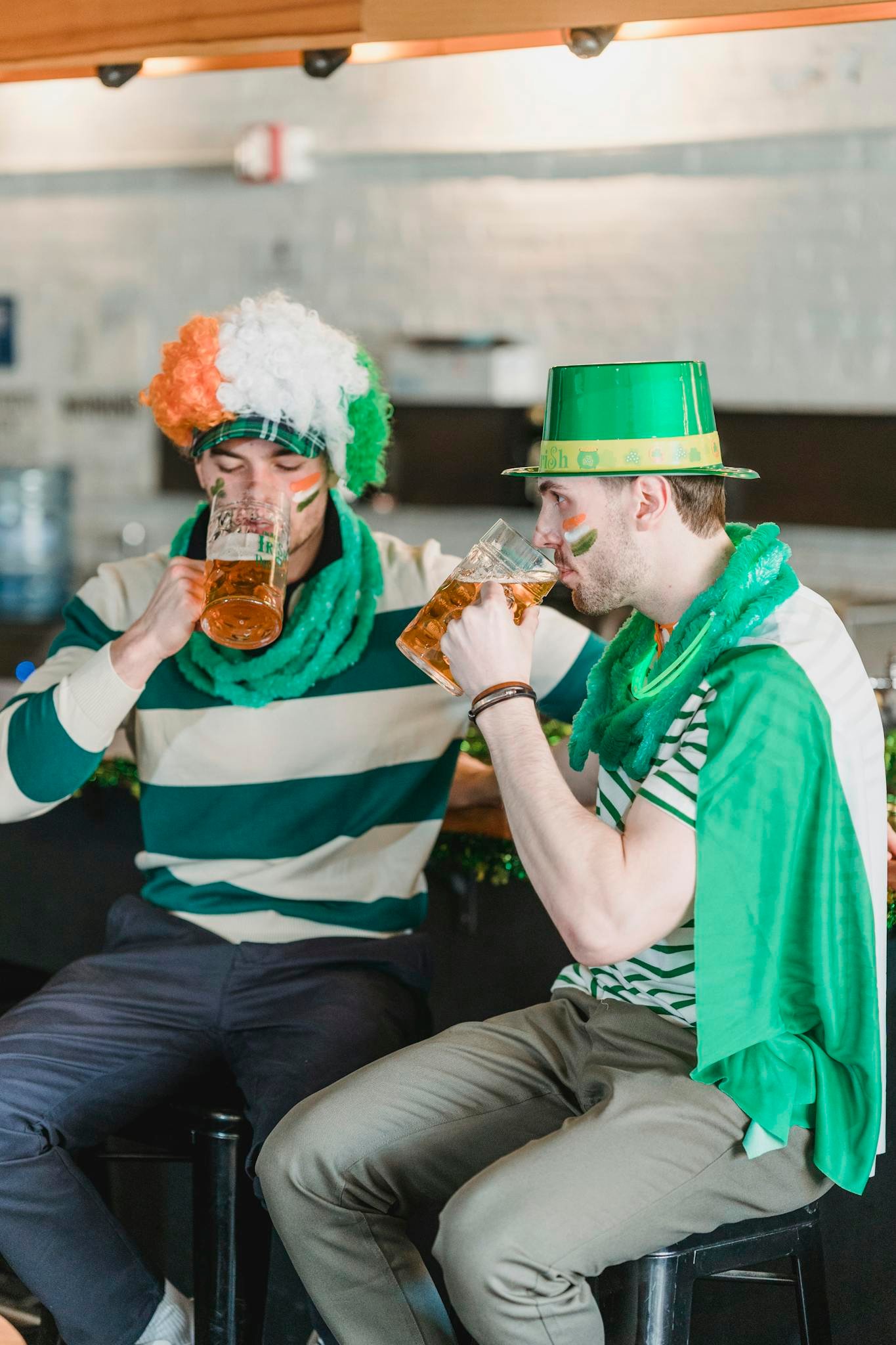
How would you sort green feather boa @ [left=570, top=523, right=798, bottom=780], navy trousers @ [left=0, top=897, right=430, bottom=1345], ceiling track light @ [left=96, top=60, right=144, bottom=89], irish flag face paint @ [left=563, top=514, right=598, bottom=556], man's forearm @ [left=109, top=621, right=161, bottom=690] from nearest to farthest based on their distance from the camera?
green feather boa @ [left=570, top=523, right=798, bottom=780], irish flag face paint @ [left=563, top=514, right=598, bottom=556], navy trousers @ [left=0, top=897, right=430, bottom=1345], man's forearm @ [left=109, top=621, right=161, bottom=690], ceiling track light @ [left=96, top=60, right=144, bottom=89]

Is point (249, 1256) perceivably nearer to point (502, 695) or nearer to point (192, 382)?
point (502, 695)

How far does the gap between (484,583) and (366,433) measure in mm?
594

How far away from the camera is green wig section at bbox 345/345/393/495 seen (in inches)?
79.6

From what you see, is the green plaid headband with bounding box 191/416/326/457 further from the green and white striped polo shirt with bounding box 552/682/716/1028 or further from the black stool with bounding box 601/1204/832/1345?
the black stool with bounding box 601/1204/832/1345

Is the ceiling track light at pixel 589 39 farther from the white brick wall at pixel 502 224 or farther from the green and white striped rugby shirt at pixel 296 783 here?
the white brick wall at pixel 502 224

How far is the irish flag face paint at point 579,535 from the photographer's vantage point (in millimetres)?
1525

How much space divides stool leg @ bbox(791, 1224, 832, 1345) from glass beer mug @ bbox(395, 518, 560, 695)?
723 mm

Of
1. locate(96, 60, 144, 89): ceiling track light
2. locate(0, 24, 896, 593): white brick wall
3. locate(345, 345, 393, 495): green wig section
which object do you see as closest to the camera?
locate(345, 345, 393, 495): green wig section

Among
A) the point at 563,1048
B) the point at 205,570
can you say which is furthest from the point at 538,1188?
the point at 205,570

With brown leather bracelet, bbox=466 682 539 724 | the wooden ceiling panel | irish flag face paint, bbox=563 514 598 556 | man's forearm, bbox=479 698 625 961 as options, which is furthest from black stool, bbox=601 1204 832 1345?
the wooden ceiling panel

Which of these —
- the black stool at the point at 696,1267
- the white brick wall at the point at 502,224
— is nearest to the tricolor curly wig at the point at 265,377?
→ the black stool at the point at 696,1267

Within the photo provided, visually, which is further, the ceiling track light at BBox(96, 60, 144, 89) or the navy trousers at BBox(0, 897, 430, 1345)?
the ceiling track light at BBox(96, 60, 144, 89)

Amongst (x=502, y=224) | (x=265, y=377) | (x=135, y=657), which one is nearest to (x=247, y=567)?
(x=135, y=657)

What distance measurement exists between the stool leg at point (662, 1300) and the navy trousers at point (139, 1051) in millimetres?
469
